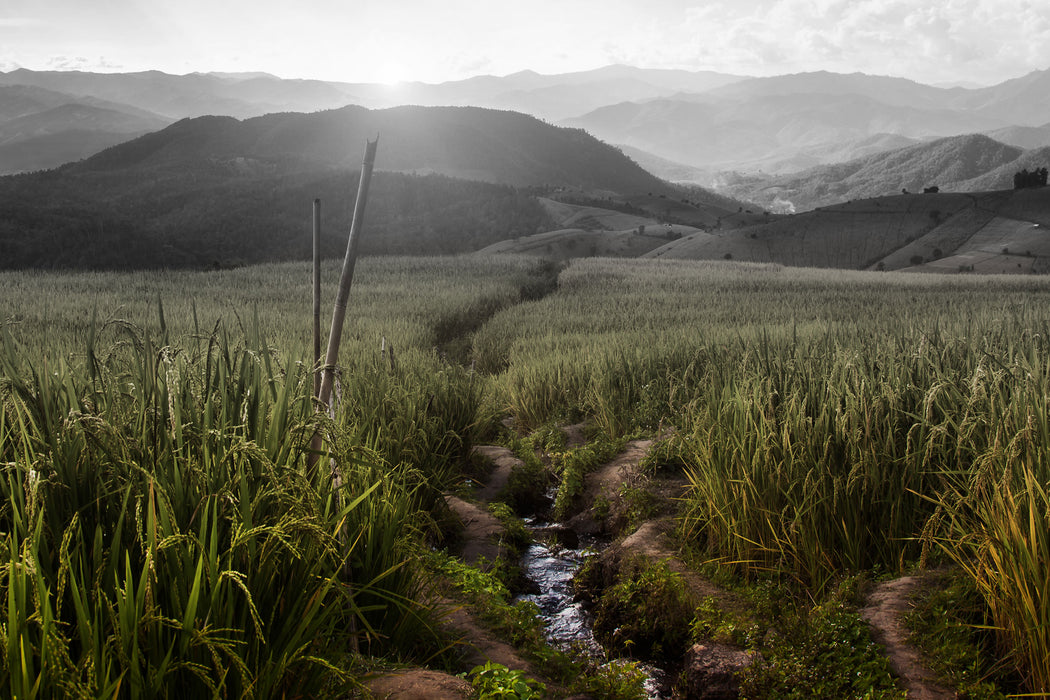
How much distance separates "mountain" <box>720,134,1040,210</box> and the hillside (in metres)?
96.6

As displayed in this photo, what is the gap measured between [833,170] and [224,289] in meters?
177

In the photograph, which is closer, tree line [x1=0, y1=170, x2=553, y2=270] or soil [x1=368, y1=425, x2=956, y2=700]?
soil [x1=368, y1=425, x2=956, y2=700]

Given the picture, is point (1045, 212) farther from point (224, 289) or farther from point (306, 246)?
point (306, 246)

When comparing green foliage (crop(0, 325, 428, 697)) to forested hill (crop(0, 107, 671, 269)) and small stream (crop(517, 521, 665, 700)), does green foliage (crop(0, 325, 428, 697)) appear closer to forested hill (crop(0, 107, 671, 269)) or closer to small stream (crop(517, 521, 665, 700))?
small stream (crop(517, 521, 665, 700))

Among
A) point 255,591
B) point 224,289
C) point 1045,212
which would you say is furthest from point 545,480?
point 1045,212

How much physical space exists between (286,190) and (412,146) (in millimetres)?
41494

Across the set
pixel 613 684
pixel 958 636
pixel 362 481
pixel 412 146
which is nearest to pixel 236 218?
pixel 412 146

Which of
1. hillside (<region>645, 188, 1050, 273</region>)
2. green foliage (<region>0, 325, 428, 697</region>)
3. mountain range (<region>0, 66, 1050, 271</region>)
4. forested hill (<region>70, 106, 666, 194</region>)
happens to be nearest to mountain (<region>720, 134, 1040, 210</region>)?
mountain range (<region>0, 66, 1050, 271</region>)

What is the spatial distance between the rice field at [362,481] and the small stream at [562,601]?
0.77m

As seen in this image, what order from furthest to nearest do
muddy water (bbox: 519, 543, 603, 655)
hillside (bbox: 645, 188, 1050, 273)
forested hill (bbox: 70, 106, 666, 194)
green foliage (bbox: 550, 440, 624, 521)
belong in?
forested hill (bbox: 70, 106, 666, 194) → hillside (bbox: 645, 188, 1050, 273) → green foliage (bbox: 550, 440, 624, 521) → muddy water (bbox: 519, 543, 603, 655)

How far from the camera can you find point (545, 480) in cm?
593

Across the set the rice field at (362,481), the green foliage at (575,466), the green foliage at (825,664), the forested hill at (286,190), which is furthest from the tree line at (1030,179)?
the green foliage at (825,664)

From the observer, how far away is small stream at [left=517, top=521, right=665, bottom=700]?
359cm

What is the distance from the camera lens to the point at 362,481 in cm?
335
